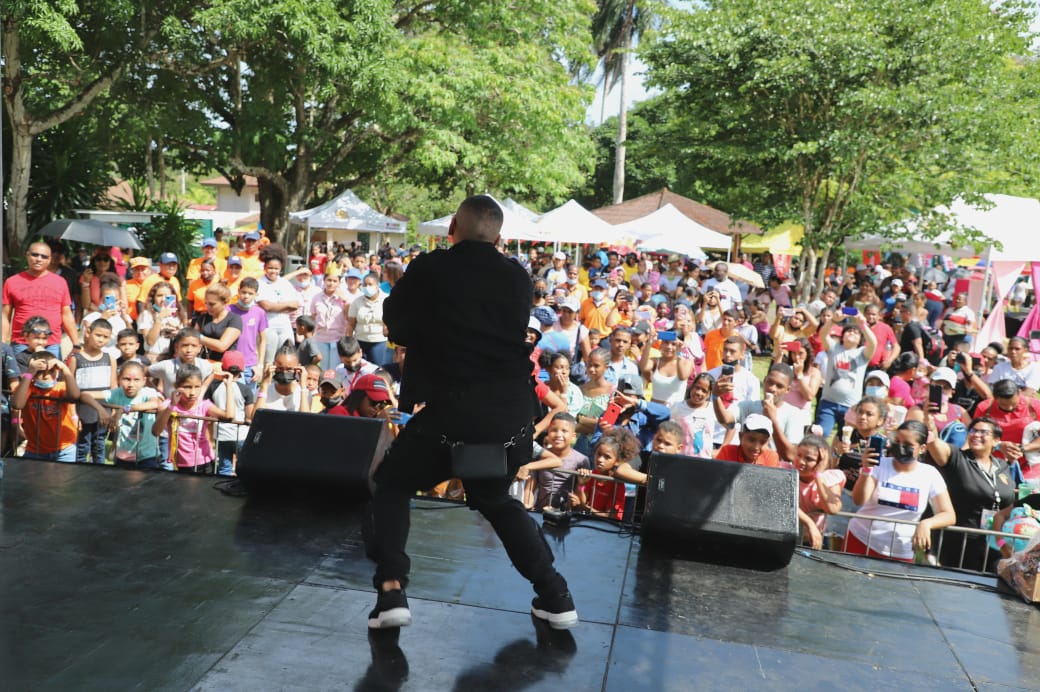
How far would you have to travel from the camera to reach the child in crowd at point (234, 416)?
600 centimetres

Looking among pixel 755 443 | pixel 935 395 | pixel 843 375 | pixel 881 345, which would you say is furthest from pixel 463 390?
pixel 881 345

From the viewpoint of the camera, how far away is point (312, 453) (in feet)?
14.6

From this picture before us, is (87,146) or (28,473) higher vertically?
(87,146)

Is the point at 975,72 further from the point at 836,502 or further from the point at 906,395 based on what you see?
the point at 836,502

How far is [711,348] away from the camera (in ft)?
31.9

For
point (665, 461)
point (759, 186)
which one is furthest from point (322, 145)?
point (665, 461)

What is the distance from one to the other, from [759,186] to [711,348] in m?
9.91

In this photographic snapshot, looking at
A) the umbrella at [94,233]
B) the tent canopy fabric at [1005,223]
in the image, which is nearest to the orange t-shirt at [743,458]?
the umbrella at [94,233]

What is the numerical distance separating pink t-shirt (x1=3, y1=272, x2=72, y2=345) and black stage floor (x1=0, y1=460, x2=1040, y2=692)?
388 centimetres

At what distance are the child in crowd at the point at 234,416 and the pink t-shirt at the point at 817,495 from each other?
3.30m

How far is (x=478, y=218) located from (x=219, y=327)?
5691 millimetres

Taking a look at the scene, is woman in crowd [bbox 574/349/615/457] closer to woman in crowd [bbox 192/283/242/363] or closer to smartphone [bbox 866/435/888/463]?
smartphone [bbox 866/435/888/463]

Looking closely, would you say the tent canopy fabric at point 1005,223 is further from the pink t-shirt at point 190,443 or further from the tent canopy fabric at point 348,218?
the pink t-shirt at point 190,443

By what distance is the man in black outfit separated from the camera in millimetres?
3078
